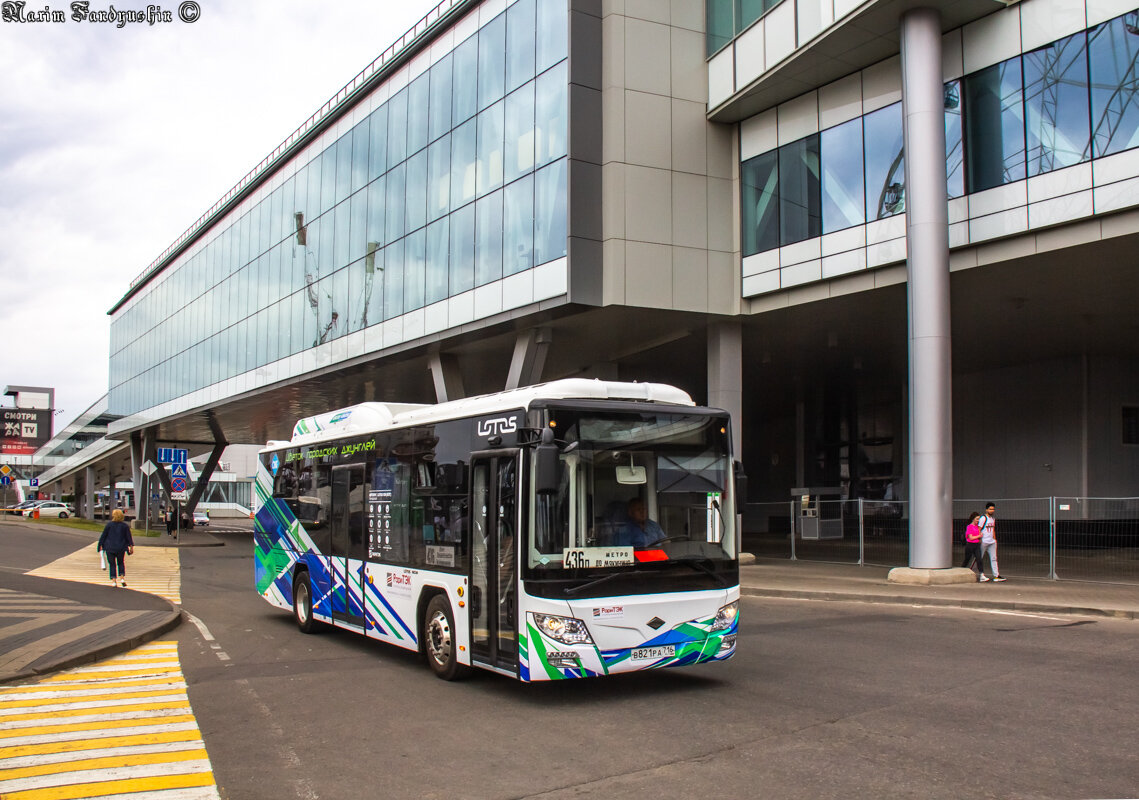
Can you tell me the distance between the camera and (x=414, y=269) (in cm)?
3244

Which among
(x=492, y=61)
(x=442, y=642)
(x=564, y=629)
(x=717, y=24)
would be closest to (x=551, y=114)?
(x=492, y=61)

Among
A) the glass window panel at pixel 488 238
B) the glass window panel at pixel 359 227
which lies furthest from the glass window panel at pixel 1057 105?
the glass window panel at pixel 359 227

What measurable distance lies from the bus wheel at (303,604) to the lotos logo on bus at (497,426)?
5602 millimetres

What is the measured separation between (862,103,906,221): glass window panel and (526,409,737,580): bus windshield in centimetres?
1509

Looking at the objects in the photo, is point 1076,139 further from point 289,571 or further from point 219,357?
point 219,357

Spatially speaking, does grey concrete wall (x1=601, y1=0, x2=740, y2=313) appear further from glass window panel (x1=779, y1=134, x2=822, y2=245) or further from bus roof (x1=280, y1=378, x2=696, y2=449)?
bus roof (x1=280, y1=378, x2=696, y2=449)

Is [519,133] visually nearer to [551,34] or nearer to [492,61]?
[551,34]

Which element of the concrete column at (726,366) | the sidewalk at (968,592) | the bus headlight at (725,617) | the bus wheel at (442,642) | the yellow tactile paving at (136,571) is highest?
the concrete column at (726,366)

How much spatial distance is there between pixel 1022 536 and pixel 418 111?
2276cm

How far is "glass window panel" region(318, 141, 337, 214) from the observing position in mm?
38812

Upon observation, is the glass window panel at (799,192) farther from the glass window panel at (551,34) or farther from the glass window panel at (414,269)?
the glass window panel at (414,269)

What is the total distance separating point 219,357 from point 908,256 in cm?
3904

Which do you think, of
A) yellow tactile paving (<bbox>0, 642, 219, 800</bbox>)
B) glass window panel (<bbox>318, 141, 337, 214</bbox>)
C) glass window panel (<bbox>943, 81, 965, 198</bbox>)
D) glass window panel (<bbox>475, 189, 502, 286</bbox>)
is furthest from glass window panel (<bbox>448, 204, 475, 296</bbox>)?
yellow tactile paving (<bbox>0, 642, 219, 800</bbox>)

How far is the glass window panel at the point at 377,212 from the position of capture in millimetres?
34656
